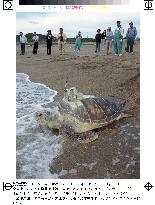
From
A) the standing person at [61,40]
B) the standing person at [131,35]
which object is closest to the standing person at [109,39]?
the standing person at [131,35]

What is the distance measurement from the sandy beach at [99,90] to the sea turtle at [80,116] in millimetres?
64

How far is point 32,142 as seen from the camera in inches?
108

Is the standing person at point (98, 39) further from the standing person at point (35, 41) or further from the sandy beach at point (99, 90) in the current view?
the standing person at point (35, 41)

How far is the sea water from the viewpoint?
99.7 inches

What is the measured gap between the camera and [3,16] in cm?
267

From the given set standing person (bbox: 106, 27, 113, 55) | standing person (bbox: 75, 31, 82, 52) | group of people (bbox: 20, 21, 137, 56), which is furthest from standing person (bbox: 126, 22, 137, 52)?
standing person (bbox: 75, 31, 82, 52)

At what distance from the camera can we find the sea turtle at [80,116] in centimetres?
277

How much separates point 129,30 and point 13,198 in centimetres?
159

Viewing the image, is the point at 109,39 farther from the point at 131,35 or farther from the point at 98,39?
the point at 131,35
